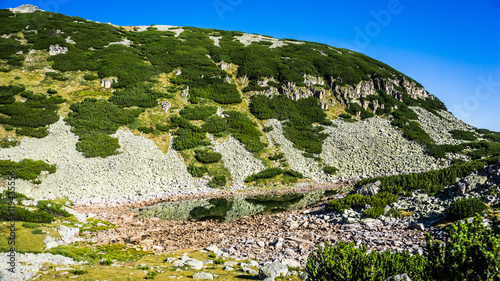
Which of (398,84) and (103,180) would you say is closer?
(103,180)

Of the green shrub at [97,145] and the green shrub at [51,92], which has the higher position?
the green shrub at [51,92]

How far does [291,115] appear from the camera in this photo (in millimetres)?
54250

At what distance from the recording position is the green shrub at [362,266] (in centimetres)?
706

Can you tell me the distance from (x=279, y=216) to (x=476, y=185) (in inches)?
563

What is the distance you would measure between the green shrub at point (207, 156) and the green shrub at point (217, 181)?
10.7ft

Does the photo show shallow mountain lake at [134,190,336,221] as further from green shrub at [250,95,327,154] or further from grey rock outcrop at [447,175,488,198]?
green shrub at [250,95,327,154]

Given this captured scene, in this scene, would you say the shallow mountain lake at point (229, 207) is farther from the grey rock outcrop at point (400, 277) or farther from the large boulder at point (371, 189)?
the grey rock outcrop at point (400, 277)

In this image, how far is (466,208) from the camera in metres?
14.9

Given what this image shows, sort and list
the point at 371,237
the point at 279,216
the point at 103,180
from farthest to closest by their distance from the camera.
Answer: the point at 103,180 < the point at 279,216 < the point at 371,237

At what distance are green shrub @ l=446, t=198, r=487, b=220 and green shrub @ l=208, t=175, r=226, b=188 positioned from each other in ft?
87.4

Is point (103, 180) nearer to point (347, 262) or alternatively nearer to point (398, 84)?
point (347, 262)

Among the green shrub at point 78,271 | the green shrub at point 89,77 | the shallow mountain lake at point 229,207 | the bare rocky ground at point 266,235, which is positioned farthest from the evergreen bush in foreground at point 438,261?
the green shrub at point 89,77

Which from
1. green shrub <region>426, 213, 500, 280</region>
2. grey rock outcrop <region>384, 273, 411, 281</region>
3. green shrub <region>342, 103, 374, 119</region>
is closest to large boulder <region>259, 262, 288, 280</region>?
grey rock outcrop <region>384, 273, 411, 281</region>

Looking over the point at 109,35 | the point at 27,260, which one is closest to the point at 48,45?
the point at 109,35
